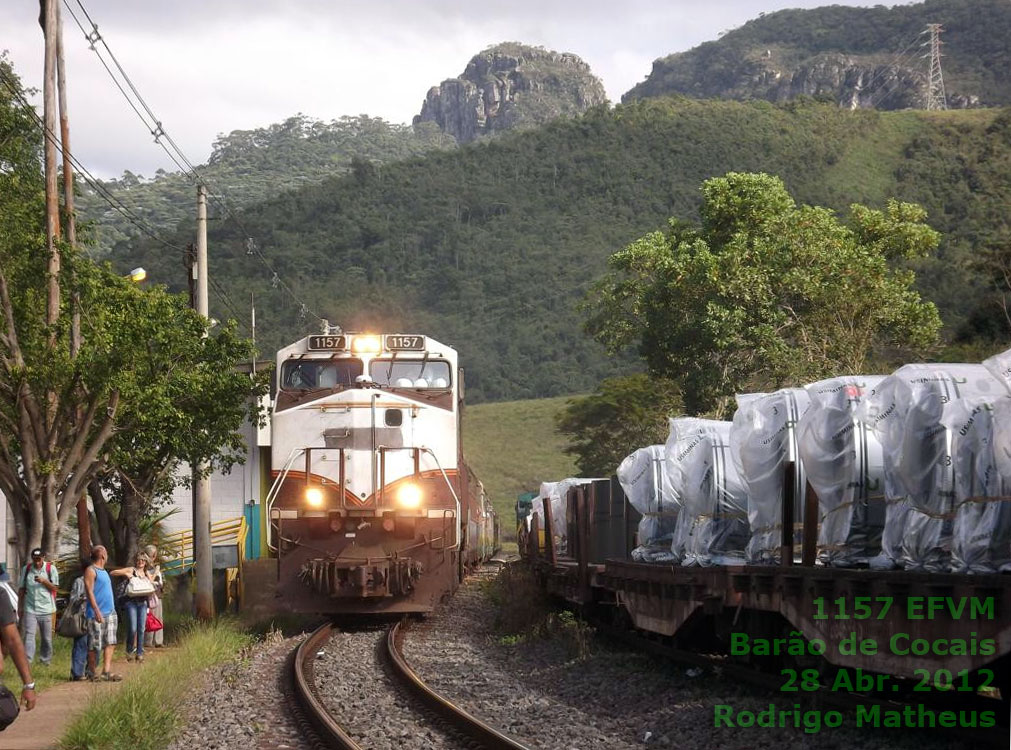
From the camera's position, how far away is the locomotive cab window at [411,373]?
63.8 feet

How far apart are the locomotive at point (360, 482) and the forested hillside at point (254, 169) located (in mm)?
92505

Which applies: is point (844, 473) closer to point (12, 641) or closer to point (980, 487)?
point (980, 487)

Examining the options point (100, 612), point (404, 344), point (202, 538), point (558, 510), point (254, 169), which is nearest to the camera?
point (100, 612)

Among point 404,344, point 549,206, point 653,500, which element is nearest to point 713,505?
point 653,500

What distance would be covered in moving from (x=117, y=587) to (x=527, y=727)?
9.77 meters

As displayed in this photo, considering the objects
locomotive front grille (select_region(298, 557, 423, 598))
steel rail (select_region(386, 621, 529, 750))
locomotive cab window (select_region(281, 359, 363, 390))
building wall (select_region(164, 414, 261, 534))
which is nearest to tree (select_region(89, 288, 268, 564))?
locomotive cab window (select_region(281, 359, 363, 390))

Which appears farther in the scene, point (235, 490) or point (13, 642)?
point (235, 490)

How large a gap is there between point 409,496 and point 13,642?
11334 mm

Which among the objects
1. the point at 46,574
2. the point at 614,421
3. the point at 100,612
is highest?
the point at 614,421

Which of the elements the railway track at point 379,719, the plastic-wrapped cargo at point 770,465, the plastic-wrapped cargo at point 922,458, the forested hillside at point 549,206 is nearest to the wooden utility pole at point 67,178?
the railway track at point 379,719

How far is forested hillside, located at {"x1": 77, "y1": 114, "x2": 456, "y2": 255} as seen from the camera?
4813 inches

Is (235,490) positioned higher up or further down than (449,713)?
higher up

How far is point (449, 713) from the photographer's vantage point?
37.6 feet

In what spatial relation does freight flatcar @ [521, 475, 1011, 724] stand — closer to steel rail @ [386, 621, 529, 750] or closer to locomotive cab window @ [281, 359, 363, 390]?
steel rail @ [386, 621, 529, 750]
